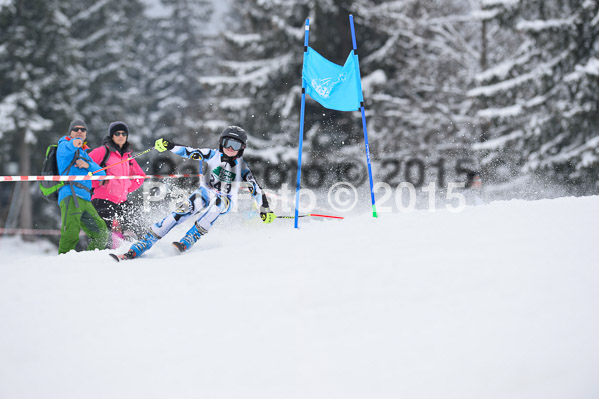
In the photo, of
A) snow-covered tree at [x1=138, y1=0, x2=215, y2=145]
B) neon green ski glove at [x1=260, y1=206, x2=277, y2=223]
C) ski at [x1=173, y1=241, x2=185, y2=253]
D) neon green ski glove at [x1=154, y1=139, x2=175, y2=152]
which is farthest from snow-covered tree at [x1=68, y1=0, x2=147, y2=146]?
ski at [x1=173, y1=241, x2=185, y2=253]

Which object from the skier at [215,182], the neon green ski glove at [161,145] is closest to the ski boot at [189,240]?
the skier at [215,182]

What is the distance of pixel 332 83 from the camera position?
256 inches

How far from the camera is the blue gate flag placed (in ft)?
21.3

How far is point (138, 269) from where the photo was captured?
14.4ft

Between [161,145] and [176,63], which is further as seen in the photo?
[176,63]

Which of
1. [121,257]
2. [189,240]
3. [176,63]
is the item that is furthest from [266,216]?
[176,63]

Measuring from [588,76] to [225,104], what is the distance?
11211 millimetres

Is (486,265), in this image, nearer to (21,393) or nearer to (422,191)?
(21,393)

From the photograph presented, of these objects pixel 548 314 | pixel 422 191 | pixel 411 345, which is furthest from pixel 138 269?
pixel 422 191

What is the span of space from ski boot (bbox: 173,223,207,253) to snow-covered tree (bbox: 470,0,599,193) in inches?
408

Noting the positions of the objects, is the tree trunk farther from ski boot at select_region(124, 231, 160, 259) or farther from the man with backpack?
ski boot at select_region(124, 231, 160, 259)

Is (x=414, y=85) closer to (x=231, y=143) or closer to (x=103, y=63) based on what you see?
(x=231, y=143)

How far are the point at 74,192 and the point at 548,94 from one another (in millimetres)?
12473

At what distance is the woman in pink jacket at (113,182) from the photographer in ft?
23.6
